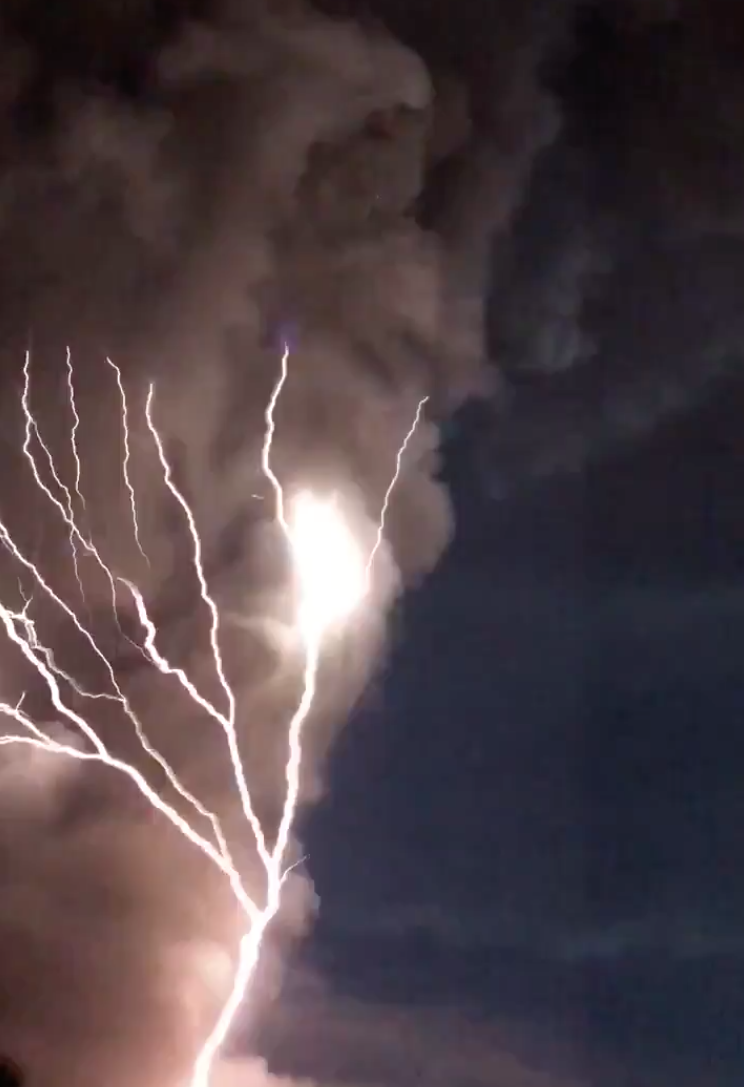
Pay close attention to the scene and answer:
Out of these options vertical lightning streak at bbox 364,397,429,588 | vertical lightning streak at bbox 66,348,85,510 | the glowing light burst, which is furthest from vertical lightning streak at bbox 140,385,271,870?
vertical lightning streak at bbox 364,397,429,588

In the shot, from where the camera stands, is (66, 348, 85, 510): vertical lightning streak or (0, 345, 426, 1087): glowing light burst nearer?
(0, 345, 426, 1087): glowing light burst

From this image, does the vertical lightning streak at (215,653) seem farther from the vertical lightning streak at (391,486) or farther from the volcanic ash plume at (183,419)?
the vertical lightning streak at (391,486)

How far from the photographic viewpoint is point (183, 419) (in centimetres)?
236

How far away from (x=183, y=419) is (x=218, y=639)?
491mm

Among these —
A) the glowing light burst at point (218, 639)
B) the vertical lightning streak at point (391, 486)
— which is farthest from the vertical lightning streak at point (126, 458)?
the vertical lightning streak at point (391, 486)

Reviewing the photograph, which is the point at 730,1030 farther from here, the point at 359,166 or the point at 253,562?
the point at 359,166

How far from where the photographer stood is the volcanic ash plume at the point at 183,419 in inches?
88.5

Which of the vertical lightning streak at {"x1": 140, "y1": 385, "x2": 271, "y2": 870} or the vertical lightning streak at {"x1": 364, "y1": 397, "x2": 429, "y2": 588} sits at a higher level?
the vertical lightning streak at {"x1": 364, "y1": 397, "x2": 429, "y2": 588}

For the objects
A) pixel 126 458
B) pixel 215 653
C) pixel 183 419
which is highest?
pixel 183 419

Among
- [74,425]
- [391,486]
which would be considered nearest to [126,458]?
[74,425]

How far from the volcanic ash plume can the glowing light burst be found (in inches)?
0.7

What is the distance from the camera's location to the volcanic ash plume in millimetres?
2248

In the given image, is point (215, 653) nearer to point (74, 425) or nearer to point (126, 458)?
point (126, 458)

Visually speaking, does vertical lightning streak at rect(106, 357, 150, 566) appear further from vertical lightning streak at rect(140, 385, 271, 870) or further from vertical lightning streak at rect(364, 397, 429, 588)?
vertical lightning streak at rect(364, 397, 429, 588)
